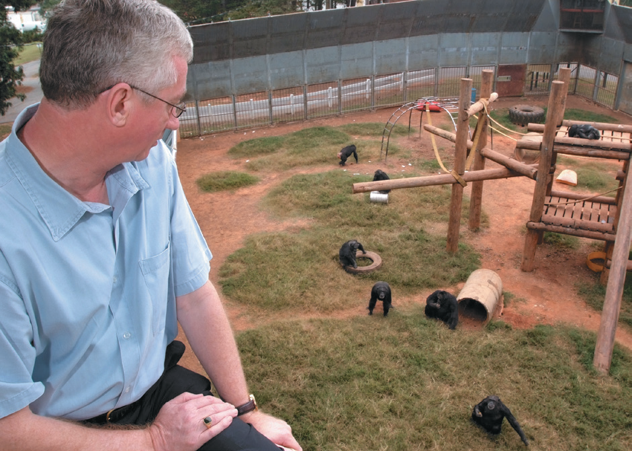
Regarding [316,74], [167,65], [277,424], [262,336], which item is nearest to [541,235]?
[262,336]

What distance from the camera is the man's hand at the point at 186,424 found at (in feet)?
6.17

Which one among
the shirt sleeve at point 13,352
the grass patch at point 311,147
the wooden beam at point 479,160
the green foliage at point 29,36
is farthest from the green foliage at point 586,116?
the shirt sleeve at point 13,352

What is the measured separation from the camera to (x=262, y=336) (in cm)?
639

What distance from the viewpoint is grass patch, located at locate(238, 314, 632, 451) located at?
496cm

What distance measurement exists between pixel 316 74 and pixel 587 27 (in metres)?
8.65

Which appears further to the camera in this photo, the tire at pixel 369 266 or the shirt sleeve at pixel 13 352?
the tire at pixel 369 266

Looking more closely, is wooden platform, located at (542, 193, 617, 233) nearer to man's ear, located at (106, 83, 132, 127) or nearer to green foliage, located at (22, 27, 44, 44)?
man's ear, located at (106, 83, 132, 127)

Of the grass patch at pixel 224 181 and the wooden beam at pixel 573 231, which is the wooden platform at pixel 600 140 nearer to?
the wooden beam at pixel 573 231

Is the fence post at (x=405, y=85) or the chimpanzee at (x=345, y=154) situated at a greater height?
the fence post at (x=405, y=85)

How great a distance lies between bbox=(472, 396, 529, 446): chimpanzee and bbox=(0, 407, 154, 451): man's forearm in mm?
3783

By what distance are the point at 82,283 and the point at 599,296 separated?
7.51 metres

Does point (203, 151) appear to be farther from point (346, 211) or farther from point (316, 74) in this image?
point (346, 211)

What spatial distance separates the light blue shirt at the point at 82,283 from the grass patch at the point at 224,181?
9.74 metres

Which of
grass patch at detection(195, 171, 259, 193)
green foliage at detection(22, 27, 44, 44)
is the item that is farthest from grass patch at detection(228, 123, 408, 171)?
green foliage at detection(22, 27, 44, 44)
